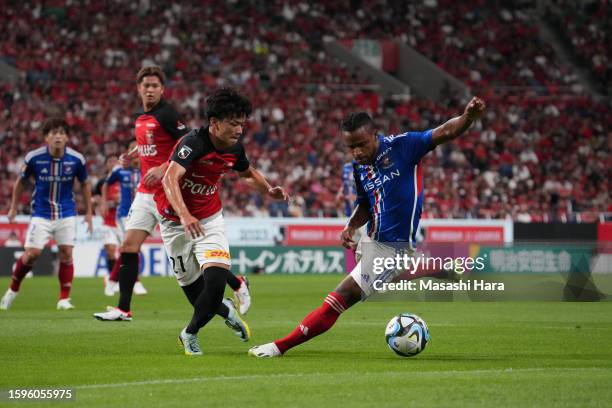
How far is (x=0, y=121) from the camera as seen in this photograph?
31.9m

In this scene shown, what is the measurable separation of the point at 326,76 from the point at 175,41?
591 centimetres

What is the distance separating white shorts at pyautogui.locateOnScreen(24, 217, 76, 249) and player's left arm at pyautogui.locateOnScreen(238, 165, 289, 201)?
239 inches

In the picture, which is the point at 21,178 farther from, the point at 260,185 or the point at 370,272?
the point at 370,272

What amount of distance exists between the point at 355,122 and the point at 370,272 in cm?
125

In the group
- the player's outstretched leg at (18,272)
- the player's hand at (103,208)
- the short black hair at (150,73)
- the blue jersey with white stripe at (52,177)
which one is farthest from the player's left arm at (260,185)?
the player's hand at (103,208)

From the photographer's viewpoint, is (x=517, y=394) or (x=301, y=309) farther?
(x=301, y=309)

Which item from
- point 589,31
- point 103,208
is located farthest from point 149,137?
point 589,31

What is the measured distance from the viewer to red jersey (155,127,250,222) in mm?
9273

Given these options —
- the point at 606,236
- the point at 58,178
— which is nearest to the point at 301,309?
the point at 58,178

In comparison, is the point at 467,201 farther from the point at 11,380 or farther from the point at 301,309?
the point at 11,380

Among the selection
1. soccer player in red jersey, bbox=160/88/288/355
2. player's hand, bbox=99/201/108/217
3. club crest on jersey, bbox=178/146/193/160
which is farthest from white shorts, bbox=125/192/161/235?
player's hand, bbox=99/201/108/217

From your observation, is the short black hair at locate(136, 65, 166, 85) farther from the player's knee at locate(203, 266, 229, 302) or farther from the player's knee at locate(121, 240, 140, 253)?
the player's knee at locate(203, 266, 229, 302)

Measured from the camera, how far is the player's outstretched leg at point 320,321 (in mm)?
9109

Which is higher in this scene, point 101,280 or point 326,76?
point 326,76
